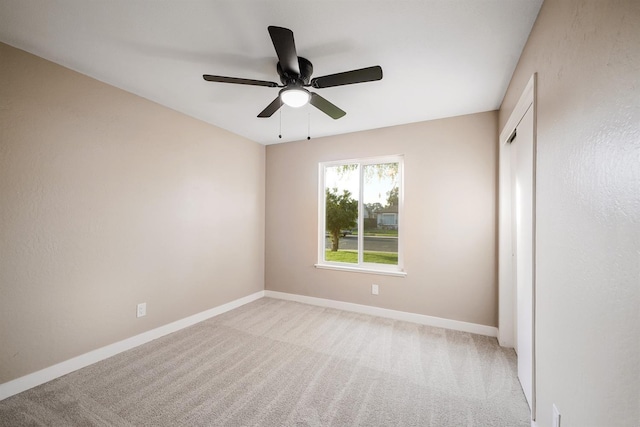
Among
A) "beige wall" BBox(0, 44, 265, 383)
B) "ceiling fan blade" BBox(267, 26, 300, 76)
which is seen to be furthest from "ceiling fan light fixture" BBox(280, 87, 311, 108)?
"beige wall" BBox(0, 44, 265, 383)

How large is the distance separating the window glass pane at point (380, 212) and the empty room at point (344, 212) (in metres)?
0.03

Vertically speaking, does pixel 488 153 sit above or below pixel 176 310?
above

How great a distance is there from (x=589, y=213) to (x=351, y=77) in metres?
1.46

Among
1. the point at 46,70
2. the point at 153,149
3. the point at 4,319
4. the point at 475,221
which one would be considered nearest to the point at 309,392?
the point at 4,319

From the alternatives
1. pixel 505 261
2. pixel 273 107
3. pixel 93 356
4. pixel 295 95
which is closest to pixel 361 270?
pixel 505 261

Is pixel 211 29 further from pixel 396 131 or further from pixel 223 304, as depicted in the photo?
pixel 223 304

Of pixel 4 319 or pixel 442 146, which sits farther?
pixel 442 146

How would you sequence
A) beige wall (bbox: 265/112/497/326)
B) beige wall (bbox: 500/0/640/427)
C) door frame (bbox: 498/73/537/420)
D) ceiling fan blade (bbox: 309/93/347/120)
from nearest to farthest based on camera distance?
beige wall (bbox: 500/0/640/427)
ceiling fan blade (bbox: 309/93/347/120)
door frame (bbox: 498/73/537/420)
beige wall (bbox: 265/112/497/326)

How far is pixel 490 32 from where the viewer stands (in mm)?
1754

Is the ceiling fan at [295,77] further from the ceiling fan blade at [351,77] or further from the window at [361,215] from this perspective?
the window at [361,215]

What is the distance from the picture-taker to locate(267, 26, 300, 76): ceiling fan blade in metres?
1.40

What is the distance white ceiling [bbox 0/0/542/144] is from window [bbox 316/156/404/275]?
3.91ft

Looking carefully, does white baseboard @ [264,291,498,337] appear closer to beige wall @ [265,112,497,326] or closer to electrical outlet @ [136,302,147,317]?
beige wall @ [265,112,497,326]

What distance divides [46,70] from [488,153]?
13.7 feet
